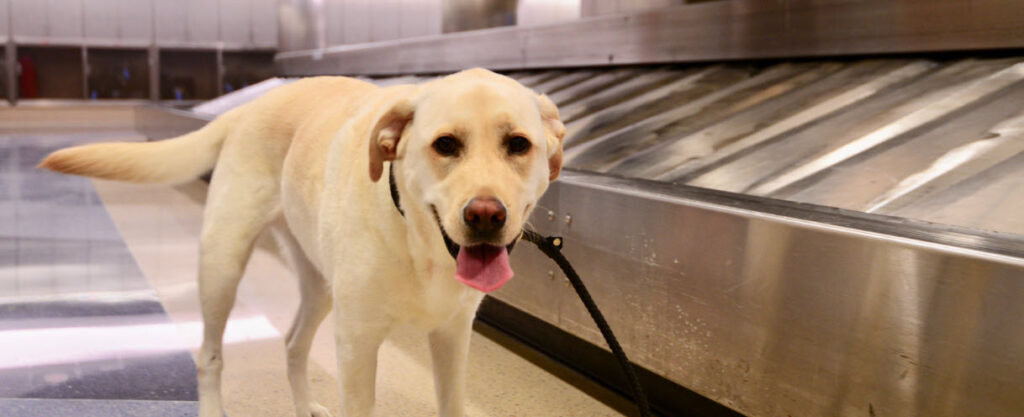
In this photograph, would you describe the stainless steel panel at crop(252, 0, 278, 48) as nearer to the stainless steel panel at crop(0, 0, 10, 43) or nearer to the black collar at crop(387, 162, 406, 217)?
the stainless steel panel at crop(0, 0, 10, 43)

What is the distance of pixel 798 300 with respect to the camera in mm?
1812

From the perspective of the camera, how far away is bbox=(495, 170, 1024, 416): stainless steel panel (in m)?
1.48

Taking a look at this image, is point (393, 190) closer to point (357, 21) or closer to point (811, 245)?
point (811, 245)

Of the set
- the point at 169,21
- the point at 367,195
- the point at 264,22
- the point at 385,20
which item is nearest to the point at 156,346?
the point at 367,195

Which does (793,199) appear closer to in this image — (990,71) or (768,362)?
(768,362)

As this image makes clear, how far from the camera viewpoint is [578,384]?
2.72 m

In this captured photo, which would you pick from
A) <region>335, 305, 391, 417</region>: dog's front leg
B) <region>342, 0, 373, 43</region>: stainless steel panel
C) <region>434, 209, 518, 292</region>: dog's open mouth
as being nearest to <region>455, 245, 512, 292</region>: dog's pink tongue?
<region>434, 209, 518, 292</region>: dog's open mouth

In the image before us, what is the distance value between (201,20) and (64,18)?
2.37 m

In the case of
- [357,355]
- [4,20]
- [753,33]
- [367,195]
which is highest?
[4,20]

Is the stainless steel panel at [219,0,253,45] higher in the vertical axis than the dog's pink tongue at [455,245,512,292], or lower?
Answer: higher

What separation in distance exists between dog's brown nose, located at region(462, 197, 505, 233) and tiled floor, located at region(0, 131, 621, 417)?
52.8 inches

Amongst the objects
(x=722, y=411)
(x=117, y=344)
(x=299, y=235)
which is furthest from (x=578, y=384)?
(x=117, y=344)

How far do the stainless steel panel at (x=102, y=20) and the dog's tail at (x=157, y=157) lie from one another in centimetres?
1513

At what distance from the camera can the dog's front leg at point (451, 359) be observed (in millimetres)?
1757
